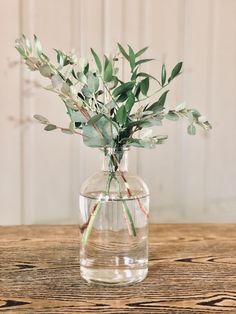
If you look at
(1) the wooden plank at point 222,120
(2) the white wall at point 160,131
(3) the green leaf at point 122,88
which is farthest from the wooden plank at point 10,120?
(3) the green leaf at point 122,88

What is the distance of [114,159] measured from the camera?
3.54 feet

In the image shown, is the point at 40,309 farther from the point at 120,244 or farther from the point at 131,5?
the point at 131,5

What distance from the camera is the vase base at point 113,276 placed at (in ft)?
3.54

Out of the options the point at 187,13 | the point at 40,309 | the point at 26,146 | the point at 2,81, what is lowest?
the point at 40,309

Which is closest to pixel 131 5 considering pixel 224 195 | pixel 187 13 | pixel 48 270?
pixel 187 13

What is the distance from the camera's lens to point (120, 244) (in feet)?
3.61

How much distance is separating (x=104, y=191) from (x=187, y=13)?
858mm

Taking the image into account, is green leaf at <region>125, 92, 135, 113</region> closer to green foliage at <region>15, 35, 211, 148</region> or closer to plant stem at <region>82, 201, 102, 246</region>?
green foliage at <region>15, 35, 211, 148</region>

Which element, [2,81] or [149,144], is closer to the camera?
[149,144]

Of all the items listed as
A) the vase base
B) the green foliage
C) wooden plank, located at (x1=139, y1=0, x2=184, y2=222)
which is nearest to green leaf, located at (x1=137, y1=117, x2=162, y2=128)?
the green foliage

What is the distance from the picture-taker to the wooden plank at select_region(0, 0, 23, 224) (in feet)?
5.48

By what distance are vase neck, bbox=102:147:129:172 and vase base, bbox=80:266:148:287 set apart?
0.21 meters

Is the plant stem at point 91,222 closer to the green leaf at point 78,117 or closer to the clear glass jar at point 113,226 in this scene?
the clear glass jar at point 113,226

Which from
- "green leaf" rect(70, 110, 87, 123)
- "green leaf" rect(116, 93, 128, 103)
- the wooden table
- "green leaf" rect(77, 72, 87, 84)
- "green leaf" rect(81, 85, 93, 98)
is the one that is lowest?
the wooden table
